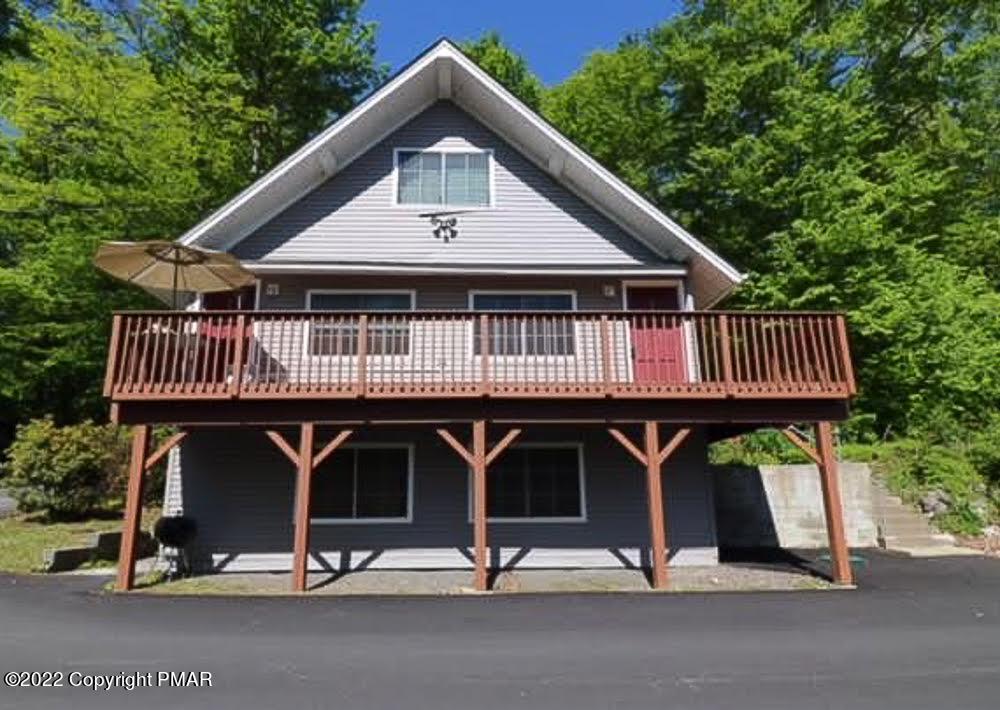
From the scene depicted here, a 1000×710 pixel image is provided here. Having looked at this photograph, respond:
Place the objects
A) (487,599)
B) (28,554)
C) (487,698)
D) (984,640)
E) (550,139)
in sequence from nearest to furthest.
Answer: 1. (487,698)
2. (984,640)
3. (487,599)
4. (28,554)
5. (550,139)

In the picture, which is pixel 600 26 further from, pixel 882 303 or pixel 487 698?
pixel 487 698

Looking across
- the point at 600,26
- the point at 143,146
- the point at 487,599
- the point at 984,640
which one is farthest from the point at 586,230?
the point at 600,26

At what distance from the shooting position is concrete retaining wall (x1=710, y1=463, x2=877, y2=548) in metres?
13.9

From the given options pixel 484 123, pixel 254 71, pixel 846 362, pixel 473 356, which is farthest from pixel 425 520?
pixel 254 71

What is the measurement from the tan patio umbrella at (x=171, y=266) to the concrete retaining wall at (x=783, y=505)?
10.0 metres

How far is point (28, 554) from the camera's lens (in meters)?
11.4

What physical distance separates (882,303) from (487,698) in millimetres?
→ 16386

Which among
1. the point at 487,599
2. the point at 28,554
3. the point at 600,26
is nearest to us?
the point at 487,599

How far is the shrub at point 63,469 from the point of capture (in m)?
13.9

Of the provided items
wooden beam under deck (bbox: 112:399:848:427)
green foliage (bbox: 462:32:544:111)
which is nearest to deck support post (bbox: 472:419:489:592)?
wooden beam under deck (bbox: 112:399:848:427)

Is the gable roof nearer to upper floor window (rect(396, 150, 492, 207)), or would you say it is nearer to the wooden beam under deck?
upper floor window (rect(396, 150, 492, 207))

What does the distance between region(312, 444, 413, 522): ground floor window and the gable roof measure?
4344 millimetres

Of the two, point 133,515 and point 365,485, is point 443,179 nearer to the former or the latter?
point 365,485

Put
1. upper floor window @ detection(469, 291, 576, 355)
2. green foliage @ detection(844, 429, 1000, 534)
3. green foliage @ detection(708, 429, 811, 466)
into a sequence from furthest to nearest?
green foliage @ detection(708, 429, 811, 466)
green foliage @ detection(844, 429, 1000, 534)
upper floor window @ detection(469, 291, 576, 355)
